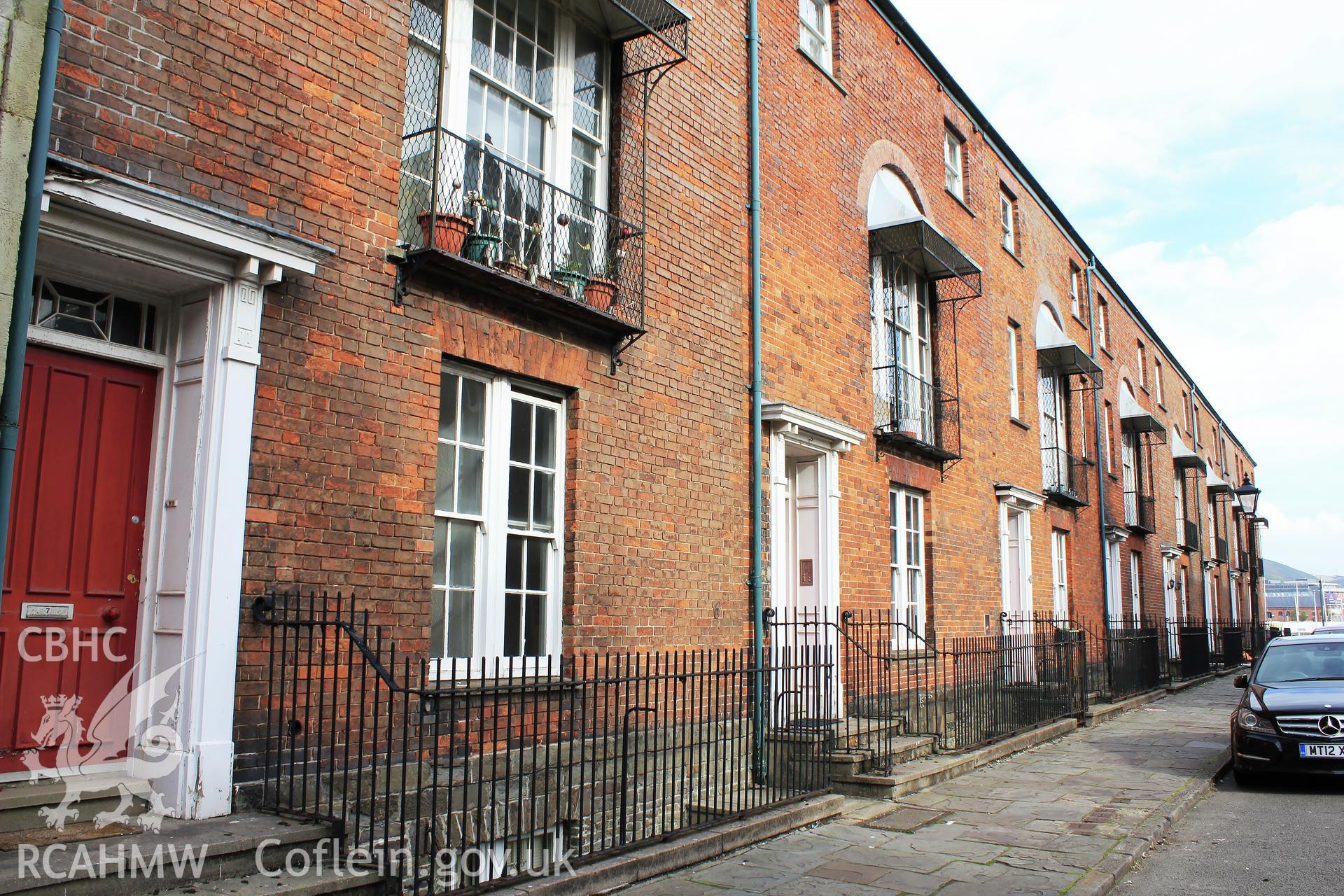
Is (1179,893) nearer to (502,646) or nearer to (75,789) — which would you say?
(502,646)

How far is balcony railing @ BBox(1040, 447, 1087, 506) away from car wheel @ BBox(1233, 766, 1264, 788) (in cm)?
816

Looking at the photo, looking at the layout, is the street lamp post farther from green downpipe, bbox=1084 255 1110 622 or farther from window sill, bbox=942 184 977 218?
window sill, bbox=942 184 977 218

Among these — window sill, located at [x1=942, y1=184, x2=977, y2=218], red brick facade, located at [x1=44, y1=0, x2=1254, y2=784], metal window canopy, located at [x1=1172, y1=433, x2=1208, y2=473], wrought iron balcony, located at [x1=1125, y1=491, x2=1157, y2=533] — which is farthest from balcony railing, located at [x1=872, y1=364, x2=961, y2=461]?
metal window canopy, located at [x1=1172, y1=433, x2=1208, y2=473]

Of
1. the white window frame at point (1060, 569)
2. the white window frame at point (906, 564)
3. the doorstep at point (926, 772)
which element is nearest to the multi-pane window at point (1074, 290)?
the white window frame at point (1060, 569)

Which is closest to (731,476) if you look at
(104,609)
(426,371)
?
(426,371)

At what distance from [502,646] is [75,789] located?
2.81m

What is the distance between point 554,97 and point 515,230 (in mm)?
1372

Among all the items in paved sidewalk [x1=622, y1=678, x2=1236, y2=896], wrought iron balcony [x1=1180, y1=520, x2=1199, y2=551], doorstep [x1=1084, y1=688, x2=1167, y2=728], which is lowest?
paved sidewalk [x1=622, y1=678, x2=1236, y2=896]

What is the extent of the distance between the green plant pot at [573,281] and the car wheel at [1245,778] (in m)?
8.14

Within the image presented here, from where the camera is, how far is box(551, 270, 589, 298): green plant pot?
7848 millimetres

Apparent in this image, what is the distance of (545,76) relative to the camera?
832 cm

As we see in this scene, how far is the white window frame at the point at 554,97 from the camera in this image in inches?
288

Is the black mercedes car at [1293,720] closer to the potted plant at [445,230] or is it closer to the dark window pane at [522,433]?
the dark window pane at [522,433]

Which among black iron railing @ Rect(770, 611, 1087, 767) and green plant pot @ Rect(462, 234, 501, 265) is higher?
green plant pot @ Rect(462, 234, 501, 265)
